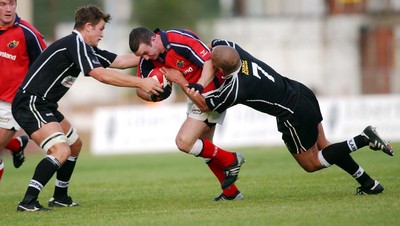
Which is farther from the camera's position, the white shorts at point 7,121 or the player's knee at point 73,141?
the white shorts at point 7,121

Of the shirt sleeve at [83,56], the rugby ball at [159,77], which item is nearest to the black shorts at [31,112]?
the shirt sleeve at [83,56]

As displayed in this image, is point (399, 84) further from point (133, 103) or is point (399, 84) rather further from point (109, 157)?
point (109, 157)

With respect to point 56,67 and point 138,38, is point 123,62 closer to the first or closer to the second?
point 138,38

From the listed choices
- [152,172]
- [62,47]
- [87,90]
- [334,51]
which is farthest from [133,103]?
[62,47]

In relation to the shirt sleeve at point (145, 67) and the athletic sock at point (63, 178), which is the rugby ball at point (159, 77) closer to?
the shirt sleeve at point (145, 67)

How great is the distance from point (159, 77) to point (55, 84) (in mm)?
1237

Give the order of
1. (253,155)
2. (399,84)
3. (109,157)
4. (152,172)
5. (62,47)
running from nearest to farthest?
(62,47), (152,172), (253,155), (109,157), (399,84)

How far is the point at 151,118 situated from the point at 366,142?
46.9 feet

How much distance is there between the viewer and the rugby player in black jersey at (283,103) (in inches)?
391

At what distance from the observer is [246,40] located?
152ft

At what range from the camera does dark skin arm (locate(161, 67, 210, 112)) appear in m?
9.96

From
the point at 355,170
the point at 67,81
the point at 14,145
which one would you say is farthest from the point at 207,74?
the point at 14,145

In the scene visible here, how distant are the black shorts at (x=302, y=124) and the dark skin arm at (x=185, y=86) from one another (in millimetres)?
1002

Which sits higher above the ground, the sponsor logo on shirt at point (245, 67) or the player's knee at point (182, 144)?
the sponsor logo on shirt at point (245, 67)
